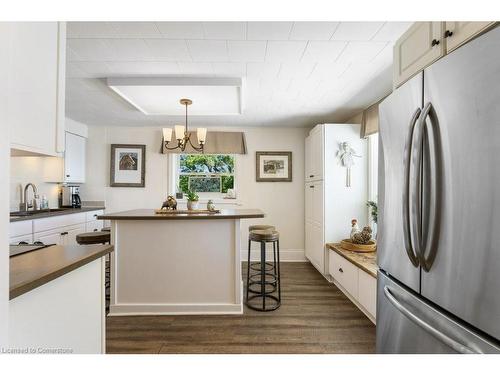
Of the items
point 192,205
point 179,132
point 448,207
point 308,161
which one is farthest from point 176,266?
point 308,161

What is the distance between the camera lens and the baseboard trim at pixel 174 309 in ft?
8.12

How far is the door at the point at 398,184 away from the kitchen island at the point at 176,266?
4.40ft

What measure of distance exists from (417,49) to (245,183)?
3.48 m

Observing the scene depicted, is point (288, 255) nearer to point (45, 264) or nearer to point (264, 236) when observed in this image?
point (264, 236)

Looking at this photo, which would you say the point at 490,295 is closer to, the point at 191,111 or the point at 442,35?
the point at 442,35

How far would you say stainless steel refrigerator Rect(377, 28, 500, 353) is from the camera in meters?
0.74

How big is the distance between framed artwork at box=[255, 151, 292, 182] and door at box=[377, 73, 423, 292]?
3.21 meters

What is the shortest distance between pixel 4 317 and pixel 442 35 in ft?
5.68

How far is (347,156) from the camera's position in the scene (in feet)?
11.5

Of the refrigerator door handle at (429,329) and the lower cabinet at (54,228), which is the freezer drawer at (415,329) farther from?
the lower cabinet at (54,228)

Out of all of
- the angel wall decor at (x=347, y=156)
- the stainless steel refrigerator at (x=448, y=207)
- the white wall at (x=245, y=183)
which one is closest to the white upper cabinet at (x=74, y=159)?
the white wall at (x=245, y=183)

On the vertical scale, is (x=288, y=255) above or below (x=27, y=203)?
below

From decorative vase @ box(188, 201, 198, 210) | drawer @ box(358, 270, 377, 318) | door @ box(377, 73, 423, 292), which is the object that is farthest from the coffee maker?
door @ box(377, 73, 423, 292)
